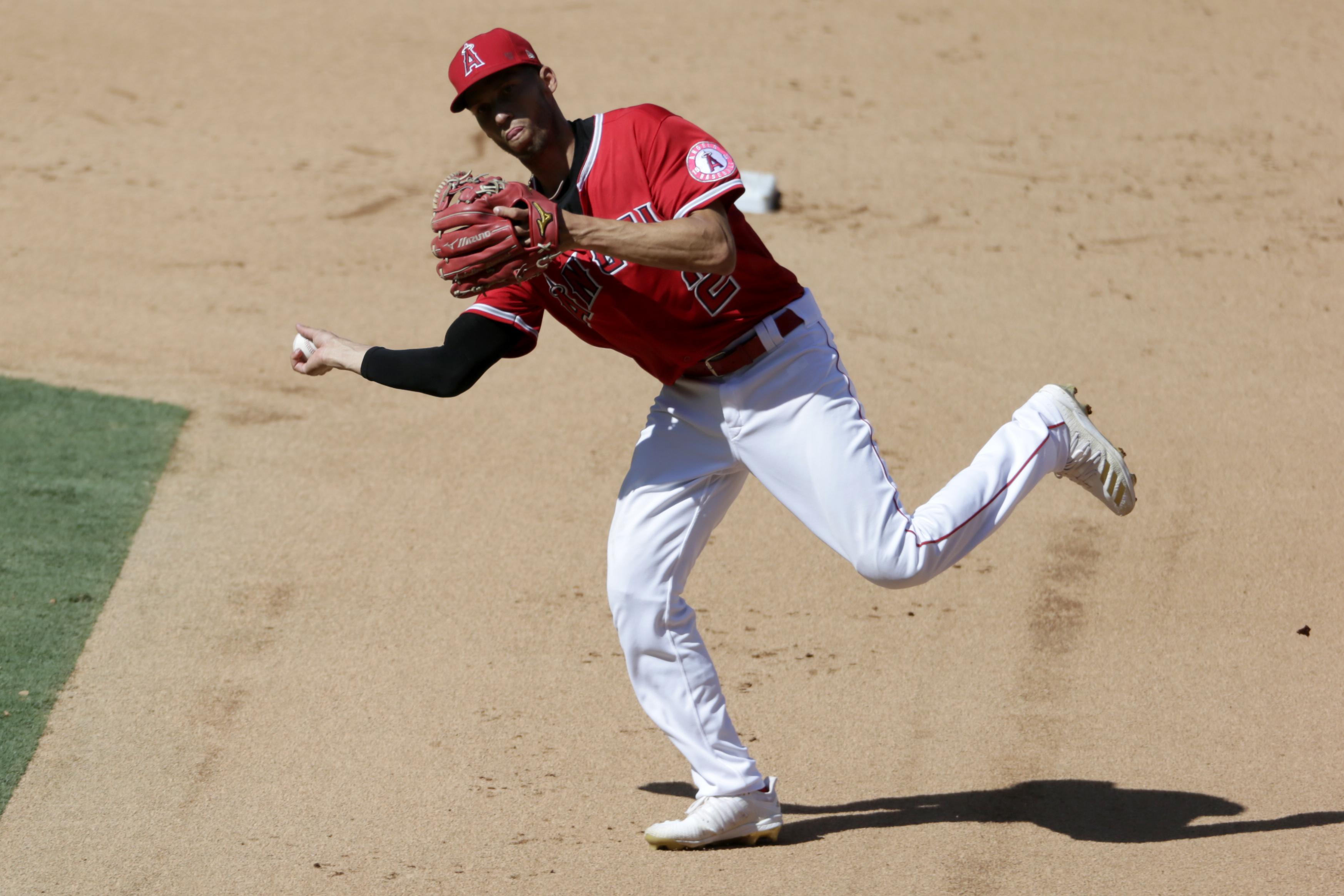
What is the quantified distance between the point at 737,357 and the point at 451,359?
727 millimetres

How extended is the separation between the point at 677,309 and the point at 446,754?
1575 mm

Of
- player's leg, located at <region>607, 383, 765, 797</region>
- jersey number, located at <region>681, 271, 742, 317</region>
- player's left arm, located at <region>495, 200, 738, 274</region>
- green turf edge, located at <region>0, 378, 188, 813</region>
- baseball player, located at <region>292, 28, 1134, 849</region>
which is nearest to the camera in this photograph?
player's left arm, located at <region>495, 200, 738, 274</region>

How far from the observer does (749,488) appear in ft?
19.2

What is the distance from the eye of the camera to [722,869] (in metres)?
3.48

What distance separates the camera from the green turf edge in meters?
4.32

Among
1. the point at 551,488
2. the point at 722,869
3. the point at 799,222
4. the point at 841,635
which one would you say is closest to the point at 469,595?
the point at 551,488

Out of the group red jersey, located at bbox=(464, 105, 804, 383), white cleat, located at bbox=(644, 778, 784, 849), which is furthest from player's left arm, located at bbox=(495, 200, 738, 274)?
white cleat, located at bbox=(644, 778, 784, 849)

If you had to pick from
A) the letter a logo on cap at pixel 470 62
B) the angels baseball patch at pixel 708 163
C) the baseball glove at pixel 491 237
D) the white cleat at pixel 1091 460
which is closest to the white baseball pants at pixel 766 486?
the white cleat at pixel 1091 460

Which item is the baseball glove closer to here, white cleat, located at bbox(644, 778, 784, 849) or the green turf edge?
white cleat, located at bbox(644, 778, 784, 849)

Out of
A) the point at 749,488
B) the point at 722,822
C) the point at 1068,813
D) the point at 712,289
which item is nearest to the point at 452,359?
the point at 712,289

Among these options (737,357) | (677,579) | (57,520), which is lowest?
(57,520)

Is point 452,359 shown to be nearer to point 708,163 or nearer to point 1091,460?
point 708,163

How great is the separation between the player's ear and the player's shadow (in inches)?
76.2

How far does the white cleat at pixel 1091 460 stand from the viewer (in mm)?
3730
